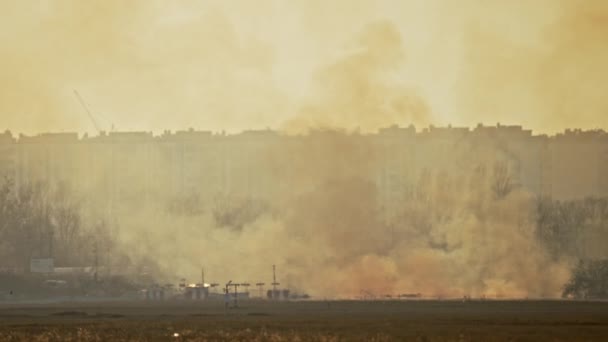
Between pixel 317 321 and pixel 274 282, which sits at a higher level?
pixel 274 282

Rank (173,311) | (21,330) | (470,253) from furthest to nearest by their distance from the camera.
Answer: (470,253), (173,311), (21,330)

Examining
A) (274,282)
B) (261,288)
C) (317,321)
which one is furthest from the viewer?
(261,288)

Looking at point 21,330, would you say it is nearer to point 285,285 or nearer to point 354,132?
point 285,285

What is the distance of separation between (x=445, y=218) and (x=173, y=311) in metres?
54.4

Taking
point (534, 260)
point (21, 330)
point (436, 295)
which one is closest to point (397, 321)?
point (21, 330)

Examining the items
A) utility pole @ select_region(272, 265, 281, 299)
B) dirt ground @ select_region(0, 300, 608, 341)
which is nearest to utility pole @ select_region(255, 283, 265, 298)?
utility pole @ select_region(272, 265, 281, 299)

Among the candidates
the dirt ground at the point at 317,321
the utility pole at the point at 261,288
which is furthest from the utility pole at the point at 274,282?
the dirt ground at the point at 317,321

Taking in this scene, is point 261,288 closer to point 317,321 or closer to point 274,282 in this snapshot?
point 274,282

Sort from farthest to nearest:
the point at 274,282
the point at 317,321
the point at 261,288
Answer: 1. the point at 261,288
2. the point at 274,282
3. the point at 317,321

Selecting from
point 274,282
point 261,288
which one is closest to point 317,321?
point 274,282

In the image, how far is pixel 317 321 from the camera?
12912 centimetres

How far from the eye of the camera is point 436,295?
175625 mm

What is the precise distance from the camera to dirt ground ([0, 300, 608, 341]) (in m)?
113

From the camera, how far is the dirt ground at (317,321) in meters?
113
